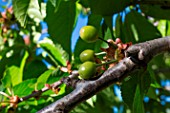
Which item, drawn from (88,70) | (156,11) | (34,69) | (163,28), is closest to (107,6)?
(156,11)

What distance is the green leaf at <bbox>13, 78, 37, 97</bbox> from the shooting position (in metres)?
1.83

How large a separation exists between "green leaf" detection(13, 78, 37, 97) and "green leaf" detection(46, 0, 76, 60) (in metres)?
0.28

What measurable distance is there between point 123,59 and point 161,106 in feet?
8.29

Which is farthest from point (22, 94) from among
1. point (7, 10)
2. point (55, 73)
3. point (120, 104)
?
point (120, 104)

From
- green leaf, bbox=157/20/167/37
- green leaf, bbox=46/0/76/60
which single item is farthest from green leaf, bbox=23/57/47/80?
green leaf, bbox=157/20/167/37

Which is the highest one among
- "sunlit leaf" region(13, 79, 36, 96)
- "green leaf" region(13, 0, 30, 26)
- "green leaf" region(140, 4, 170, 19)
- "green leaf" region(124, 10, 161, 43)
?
"green leaf" region(13, 0, 30, 26)

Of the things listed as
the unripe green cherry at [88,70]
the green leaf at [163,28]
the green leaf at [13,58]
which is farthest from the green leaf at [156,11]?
the green leaf at [13,58]

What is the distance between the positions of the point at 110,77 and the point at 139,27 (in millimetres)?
1154

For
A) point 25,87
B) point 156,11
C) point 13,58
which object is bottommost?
point 13,58

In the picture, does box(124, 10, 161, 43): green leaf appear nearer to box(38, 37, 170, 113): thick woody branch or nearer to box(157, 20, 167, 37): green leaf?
box(157, 20, 167, 37): green leaf

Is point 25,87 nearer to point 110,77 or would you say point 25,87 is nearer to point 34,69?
point 34,69

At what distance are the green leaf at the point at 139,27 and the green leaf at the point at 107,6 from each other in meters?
0.36

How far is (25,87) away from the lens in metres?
1.84

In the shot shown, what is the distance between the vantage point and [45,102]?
201 centimetres
